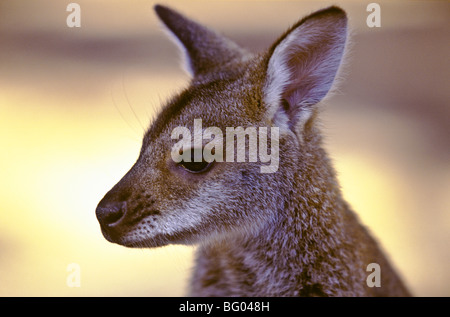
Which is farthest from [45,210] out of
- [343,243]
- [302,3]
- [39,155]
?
[302,3]

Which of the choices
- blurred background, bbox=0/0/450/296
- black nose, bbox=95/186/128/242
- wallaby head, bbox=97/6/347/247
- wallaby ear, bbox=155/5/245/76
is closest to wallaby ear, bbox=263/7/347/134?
wallaby head, bbox=97/6/347/247

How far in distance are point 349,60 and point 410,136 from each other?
4.75 m

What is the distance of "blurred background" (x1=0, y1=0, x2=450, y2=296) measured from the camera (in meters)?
5.65

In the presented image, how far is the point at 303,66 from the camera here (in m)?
3.05

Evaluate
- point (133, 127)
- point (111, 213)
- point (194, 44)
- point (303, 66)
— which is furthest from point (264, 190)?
point (133, 127)

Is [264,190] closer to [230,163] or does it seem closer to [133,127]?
[230,163]

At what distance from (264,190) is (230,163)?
23 centimetres

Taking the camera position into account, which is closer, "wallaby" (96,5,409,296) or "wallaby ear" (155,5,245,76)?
"wallaby" (96,5,409,296)

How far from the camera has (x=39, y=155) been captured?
6.74 meters

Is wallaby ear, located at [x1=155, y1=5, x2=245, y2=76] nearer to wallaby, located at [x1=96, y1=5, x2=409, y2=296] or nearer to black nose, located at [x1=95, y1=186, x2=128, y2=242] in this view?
wallaby, located at [x1=96, y1=5, x2=409, y2=296]

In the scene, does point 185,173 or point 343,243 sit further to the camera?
point 343,243

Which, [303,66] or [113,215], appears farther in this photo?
[303,66]
